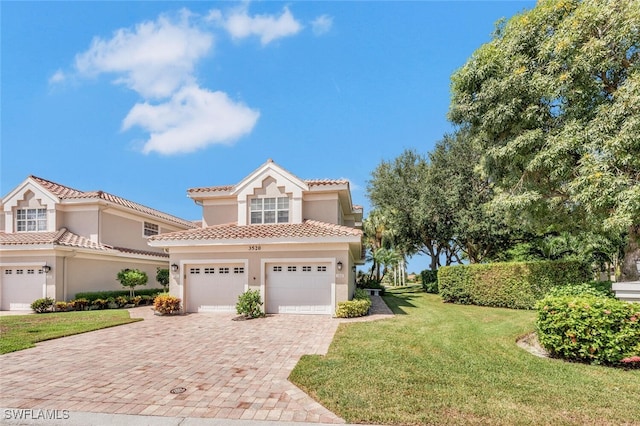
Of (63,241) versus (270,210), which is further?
(63,241)

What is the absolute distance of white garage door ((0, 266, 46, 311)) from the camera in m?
18.5

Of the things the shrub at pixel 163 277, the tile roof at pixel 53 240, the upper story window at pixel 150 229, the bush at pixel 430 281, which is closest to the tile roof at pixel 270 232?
the tile roof at pixel 53 240

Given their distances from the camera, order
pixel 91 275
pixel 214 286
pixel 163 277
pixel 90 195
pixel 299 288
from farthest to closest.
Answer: pixel 163 277 → pixel 90 195 → pixel 91 275 → pixel 214 286 → pixel 299 288

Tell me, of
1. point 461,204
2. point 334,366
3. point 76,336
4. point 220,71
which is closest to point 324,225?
point 220,71

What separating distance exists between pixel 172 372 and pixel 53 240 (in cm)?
1577

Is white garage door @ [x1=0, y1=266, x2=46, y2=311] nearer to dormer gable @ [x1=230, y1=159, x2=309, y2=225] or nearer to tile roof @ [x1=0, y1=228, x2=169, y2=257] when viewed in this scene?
tile roof @ [x1=0, y1=228, x2=169, y2=257]

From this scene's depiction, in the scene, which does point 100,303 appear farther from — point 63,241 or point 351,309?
point 351,309

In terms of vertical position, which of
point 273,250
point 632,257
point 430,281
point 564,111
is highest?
point 564,111

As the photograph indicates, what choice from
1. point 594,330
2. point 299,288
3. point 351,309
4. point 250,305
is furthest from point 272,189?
point 594,330

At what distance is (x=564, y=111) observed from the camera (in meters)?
13.3

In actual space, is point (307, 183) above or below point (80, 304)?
above

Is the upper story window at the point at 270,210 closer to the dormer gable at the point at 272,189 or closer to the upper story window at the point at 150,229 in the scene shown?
the dormer gable at the point at 272,189

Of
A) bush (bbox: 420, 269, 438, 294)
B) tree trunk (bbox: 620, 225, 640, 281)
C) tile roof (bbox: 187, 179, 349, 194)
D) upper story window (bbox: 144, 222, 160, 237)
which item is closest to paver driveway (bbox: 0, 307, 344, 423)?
tile roof (bbox: 187, 179, 349, 194)

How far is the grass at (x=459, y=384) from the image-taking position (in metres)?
5.13
